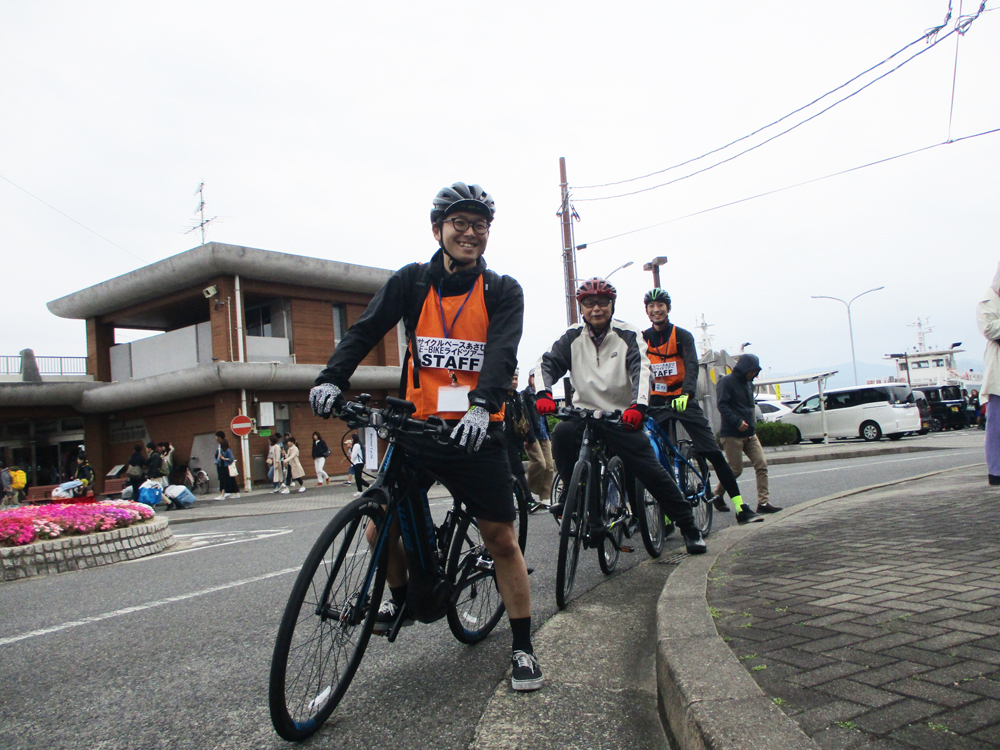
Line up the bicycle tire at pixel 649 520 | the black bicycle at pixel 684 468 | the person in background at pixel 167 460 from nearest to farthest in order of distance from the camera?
1. the bicycle tire at pixel 649 520
2. the black bicycle at pixel 684 468
3. the person in background at pixel 167 460

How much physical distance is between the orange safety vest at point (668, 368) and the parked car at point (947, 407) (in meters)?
26.6

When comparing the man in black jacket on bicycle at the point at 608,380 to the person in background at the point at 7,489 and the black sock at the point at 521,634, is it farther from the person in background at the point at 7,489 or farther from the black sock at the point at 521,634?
the person in background at the point at 7,489

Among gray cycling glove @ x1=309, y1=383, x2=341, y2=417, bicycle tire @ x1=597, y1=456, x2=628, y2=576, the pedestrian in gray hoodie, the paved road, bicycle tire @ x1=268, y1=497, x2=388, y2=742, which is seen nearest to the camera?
bicycle tire @ x1=268, y1=497, x2=388, y2=742

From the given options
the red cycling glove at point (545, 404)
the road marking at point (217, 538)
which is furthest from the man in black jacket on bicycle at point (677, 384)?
the road marking at point (217, 538)

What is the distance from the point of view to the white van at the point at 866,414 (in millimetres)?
22906

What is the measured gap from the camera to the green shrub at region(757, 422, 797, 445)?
2134cm

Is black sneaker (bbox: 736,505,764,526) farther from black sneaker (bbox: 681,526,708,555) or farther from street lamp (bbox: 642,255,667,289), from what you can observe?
street lamp (bbox: 642,255,667,289)

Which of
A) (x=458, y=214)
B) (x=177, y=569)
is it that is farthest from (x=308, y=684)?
(x=177, y=569)

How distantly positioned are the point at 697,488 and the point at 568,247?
17347mm

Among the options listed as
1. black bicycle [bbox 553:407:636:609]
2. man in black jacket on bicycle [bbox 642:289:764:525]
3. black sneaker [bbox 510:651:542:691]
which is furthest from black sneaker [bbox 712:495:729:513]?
black sneaker [bbox 510:651:542:691]

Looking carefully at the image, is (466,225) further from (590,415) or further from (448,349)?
(590,415)

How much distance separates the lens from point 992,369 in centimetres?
621

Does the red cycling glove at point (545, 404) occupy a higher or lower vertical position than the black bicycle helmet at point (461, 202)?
lower

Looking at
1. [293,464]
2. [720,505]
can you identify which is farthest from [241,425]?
[720,505]
